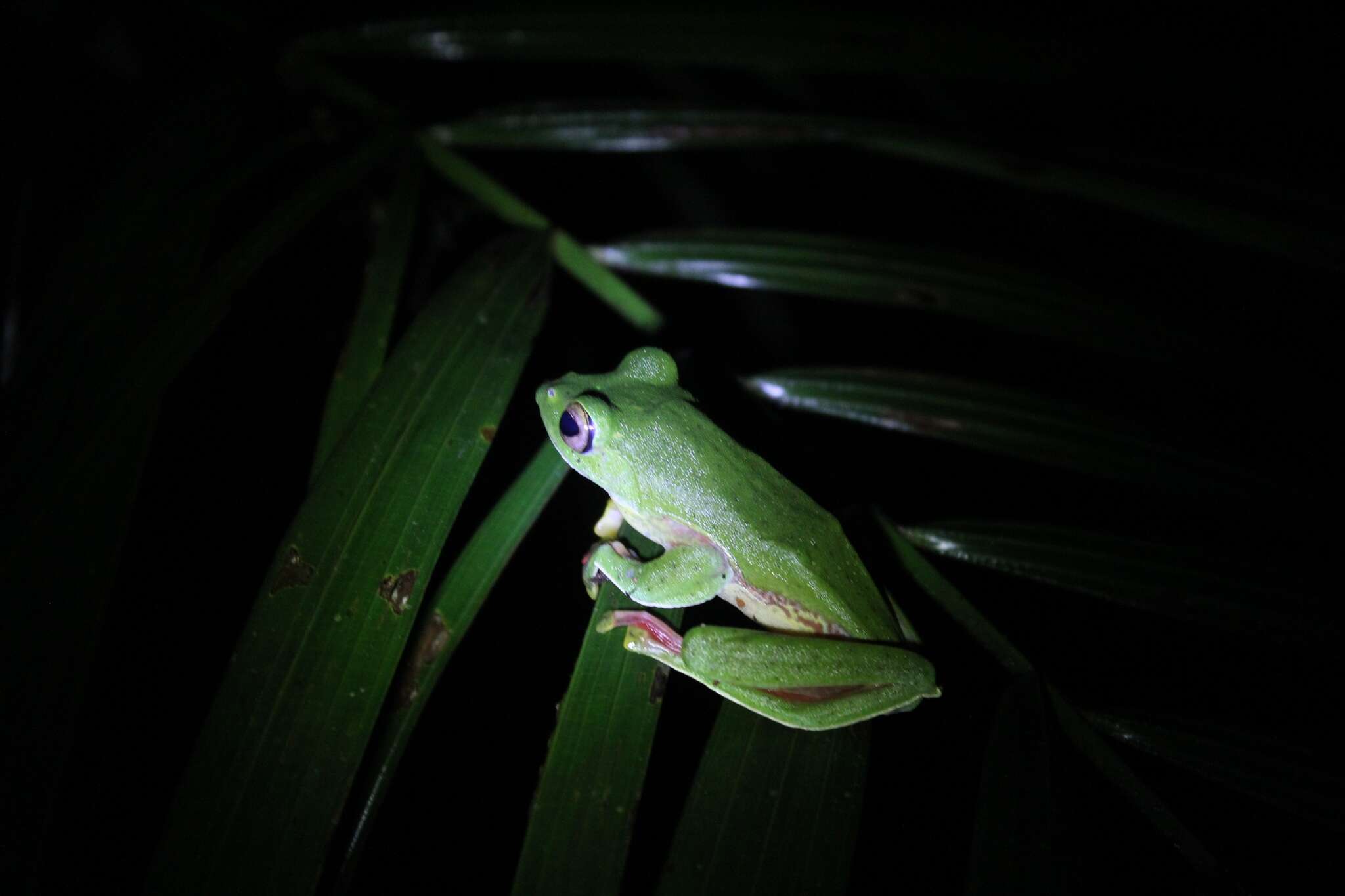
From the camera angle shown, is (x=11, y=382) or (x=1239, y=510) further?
(x=1239, y=510)

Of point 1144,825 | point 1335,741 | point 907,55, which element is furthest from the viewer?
point 907,55

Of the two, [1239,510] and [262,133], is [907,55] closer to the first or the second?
[1239,510]

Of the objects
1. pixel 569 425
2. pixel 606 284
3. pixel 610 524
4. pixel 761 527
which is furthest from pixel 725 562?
pixel 606 284

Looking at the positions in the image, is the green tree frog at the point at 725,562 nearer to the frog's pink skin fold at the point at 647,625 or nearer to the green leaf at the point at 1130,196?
the frog's pink skin fold at the point at 647,625

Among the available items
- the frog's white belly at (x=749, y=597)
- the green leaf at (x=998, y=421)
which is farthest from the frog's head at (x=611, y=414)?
the green leaf at (x=998, y=421)

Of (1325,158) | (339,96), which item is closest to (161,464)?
(339,96)

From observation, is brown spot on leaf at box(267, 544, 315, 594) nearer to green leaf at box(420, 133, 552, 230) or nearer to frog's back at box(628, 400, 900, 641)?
frog's back at box(628, 400, 900, 641)
